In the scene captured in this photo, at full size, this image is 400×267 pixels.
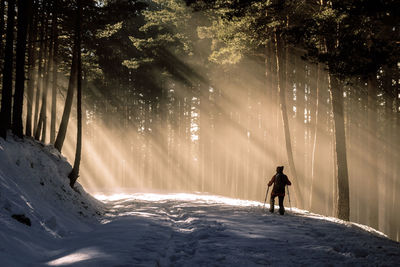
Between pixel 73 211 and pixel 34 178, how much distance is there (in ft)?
5.24

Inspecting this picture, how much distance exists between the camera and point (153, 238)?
6758 mm

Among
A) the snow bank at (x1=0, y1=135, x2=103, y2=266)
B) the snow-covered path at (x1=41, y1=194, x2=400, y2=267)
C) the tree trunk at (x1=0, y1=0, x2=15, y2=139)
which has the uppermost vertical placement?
the tree trunk at (x1=0, y1=0, x2=15, y2=139)

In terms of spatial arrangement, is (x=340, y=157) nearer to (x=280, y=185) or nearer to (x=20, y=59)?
(x=280, y=185)

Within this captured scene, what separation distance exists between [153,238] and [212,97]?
2862cm

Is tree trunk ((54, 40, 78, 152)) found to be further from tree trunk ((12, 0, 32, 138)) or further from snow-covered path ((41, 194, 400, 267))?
snow-covered path ((41, 194, 400, 267))

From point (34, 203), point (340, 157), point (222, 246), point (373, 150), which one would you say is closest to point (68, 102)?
point (34, 203)

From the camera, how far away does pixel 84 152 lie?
35.2 m

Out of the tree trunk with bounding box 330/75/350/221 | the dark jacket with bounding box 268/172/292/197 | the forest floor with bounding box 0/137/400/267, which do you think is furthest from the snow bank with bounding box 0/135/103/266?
the tree trunk with bounding box 330/75/350/221

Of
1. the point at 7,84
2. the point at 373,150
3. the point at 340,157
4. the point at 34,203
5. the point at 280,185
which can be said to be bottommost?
the point at 34,203

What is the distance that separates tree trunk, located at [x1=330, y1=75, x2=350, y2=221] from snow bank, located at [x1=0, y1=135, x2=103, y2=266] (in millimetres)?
9392

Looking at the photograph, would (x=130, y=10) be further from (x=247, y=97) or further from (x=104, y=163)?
(x=104, y=163)

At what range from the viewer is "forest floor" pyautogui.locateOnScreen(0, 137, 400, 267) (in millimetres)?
5266

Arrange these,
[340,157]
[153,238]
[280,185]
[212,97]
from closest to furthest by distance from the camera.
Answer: [153,238] → [280,185] → [340,157] → [212,97]

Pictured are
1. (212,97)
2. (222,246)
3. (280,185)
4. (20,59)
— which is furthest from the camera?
(212,97)
